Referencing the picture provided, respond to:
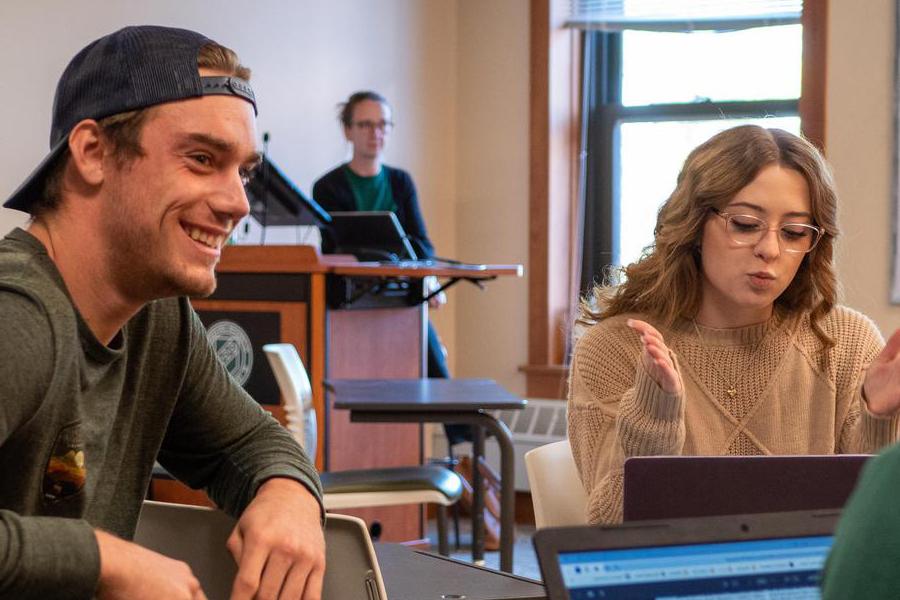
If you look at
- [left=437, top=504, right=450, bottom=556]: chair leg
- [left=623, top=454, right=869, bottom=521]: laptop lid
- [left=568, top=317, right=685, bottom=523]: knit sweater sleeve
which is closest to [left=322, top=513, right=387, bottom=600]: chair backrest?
[left=623, top=454, right=869, bottom=521]: laptop lid

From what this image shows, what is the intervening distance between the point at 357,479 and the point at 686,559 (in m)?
2.43

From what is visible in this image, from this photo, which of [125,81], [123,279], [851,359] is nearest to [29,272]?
[123,279]

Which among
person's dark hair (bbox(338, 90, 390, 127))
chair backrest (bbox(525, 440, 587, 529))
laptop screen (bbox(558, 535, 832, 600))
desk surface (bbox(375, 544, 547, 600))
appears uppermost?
person's dark hair (bbox(338, 90, 390, 127))

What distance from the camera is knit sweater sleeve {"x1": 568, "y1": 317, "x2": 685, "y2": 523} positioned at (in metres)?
1.61

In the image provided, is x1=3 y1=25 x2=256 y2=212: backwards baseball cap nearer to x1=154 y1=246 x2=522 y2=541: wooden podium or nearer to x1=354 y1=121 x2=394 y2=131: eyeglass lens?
x1=154 y1=246 x2=522 y2=541: wooden podium

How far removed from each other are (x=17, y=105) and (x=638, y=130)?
2837 millimetres

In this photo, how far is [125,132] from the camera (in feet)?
3.68

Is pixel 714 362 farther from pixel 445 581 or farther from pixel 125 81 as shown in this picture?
pixel 125 81

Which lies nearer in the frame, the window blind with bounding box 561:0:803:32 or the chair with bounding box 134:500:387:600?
the chair with bounding box 134:500:387:600

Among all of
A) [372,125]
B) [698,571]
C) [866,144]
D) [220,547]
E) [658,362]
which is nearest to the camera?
[698,571]

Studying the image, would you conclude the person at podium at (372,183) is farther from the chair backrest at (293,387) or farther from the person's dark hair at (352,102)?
the chair backrest at (293,387)

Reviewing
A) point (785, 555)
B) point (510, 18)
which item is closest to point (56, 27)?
point (510, 18)

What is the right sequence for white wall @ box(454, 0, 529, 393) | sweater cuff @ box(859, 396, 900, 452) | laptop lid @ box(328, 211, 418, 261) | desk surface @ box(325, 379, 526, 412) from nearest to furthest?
sweater cuff @ box(859, 396, 900, 452) < desk surface @ box(325, 379, 526, 412) < laptop lid @ box(328, 211, 418, 261) < white wall @ box(454, 0, 529, 393)

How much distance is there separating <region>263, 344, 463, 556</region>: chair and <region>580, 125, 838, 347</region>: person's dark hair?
1.34 m
